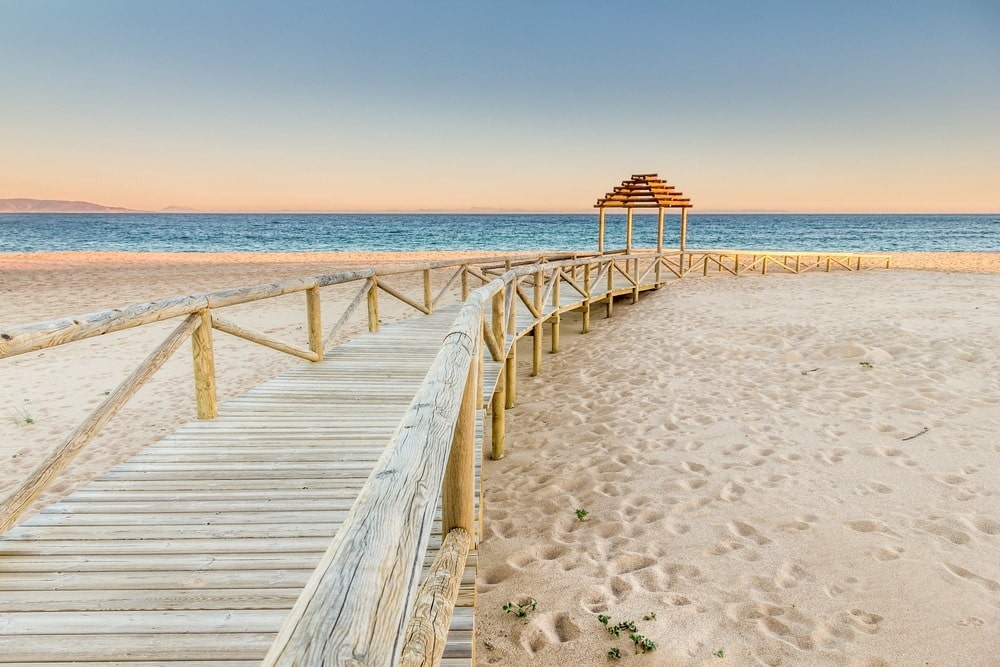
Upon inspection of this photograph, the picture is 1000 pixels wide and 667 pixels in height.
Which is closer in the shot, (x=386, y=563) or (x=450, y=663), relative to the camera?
(x=386, y=563)

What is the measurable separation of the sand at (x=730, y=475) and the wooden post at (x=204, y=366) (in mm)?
2043

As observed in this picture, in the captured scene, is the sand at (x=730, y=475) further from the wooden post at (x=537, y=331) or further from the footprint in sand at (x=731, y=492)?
the wooden post at (x=537, y=331)

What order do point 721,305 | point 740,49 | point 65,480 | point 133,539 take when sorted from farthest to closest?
point 740,49 < point 721,305 < point 65,480 < point 133,539

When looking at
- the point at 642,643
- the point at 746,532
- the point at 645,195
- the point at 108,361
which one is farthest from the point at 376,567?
the point at 645,195

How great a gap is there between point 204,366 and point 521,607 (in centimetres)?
269

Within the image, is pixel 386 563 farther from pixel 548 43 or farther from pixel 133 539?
pixel 548 43

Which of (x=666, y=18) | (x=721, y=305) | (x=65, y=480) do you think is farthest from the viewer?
(x=666, y=18)

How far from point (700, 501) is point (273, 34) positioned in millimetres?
30301

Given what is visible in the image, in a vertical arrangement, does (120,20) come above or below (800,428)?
above

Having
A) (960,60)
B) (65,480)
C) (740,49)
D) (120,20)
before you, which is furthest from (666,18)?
(120,20)

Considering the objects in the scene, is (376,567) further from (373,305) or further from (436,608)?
(373,305)

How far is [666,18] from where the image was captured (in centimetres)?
1991

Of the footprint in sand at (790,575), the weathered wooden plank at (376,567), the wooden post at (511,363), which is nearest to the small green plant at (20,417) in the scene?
the wooden post at (511,363)

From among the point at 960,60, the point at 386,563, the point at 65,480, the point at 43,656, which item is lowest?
the point at 65,480
